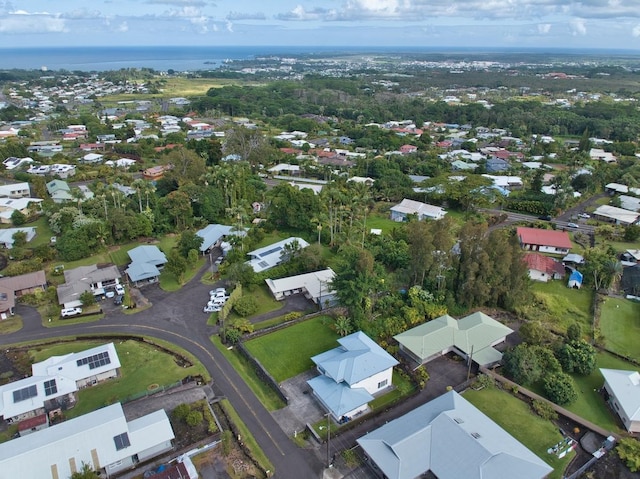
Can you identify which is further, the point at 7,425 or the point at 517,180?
the point at 517,180

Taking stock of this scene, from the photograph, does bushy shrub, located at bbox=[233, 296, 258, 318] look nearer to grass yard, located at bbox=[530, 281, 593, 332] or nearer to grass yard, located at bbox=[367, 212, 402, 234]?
grass yard, located at bbox=[367, 212, 402, 234]

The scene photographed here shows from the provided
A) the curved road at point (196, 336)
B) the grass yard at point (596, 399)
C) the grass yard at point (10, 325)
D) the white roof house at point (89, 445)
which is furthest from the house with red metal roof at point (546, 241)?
the grass yard at point (10, 325)

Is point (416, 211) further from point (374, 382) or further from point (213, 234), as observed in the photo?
point (374, 382)

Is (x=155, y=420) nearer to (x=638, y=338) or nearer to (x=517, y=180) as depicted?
(x=638, y=338)

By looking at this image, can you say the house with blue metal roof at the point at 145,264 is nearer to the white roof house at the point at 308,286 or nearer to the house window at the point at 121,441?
the white roof house at the point at 308,286

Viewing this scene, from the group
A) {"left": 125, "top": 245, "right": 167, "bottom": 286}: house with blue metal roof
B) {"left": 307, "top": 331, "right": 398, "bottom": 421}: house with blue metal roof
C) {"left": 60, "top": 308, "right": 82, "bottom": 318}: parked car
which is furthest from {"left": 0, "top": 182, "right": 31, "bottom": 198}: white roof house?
{"left": 307, "top": 331, "right": 398, "bottom": 421}: house with blue metal roof

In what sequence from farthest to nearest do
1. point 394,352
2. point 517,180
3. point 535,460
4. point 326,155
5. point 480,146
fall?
point 480,146, point 326,155, point 517,180, point 394,352, point 535,460

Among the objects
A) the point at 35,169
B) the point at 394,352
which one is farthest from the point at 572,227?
the point at 35,169

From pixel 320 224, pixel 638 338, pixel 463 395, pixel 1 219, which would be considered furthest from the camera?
pixel 1 219
